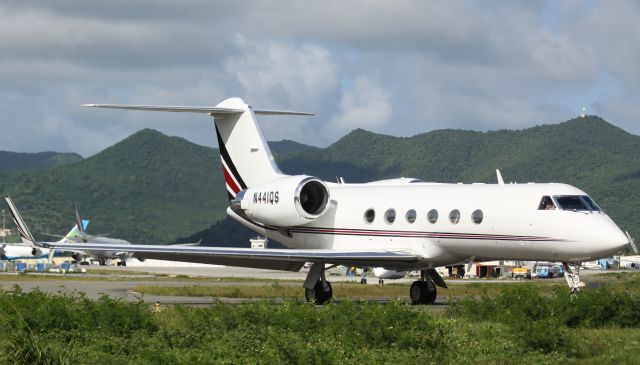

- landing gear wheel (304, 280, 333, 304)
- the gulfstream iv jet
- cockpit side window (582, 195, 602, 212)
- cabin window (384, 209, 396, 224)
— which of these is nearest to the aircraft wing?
the gulfstream iv jet

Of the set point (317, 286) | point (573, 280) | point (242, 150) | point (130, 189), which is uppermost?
point (130, 189)

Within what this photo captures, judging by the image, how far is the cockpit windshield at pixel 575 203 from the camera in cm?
2259

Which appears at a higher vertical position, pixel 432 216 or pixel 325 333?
pixel 432 216

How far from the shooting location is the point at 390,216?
83.7 ft

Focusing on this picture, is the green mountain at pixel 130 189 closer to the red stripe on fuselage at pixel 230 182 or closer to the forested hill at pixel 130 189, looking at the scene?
the forested hill at pixel 130 189

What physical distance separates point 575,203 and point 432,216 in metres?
3.48

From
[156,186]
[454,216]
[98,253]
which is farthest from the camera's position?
[156,186]

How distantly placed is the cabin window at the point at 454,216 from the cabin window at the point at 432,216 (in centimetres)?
43

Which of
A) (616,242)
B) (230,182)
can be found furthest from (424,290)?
(230,182)

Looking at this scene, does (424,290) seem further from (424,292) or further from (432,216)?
(432,216)

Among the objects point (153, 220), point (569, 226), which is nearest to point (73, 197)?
point (153, 220)

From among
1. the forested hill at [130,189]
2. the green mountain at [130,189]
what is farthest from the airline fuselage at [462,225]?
the green mountain at [130,189]

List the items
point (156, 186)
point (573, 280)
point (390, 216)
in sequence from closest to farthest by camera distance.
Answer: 1. point (573, 280)
2. point (390, 216)
3. point (156, 186)

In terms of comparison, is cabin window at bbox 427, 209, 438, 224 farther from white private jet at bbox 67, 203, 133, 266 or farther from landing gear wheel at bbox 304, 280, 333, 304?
white private jet at bbox 67, 203, 133, 266
